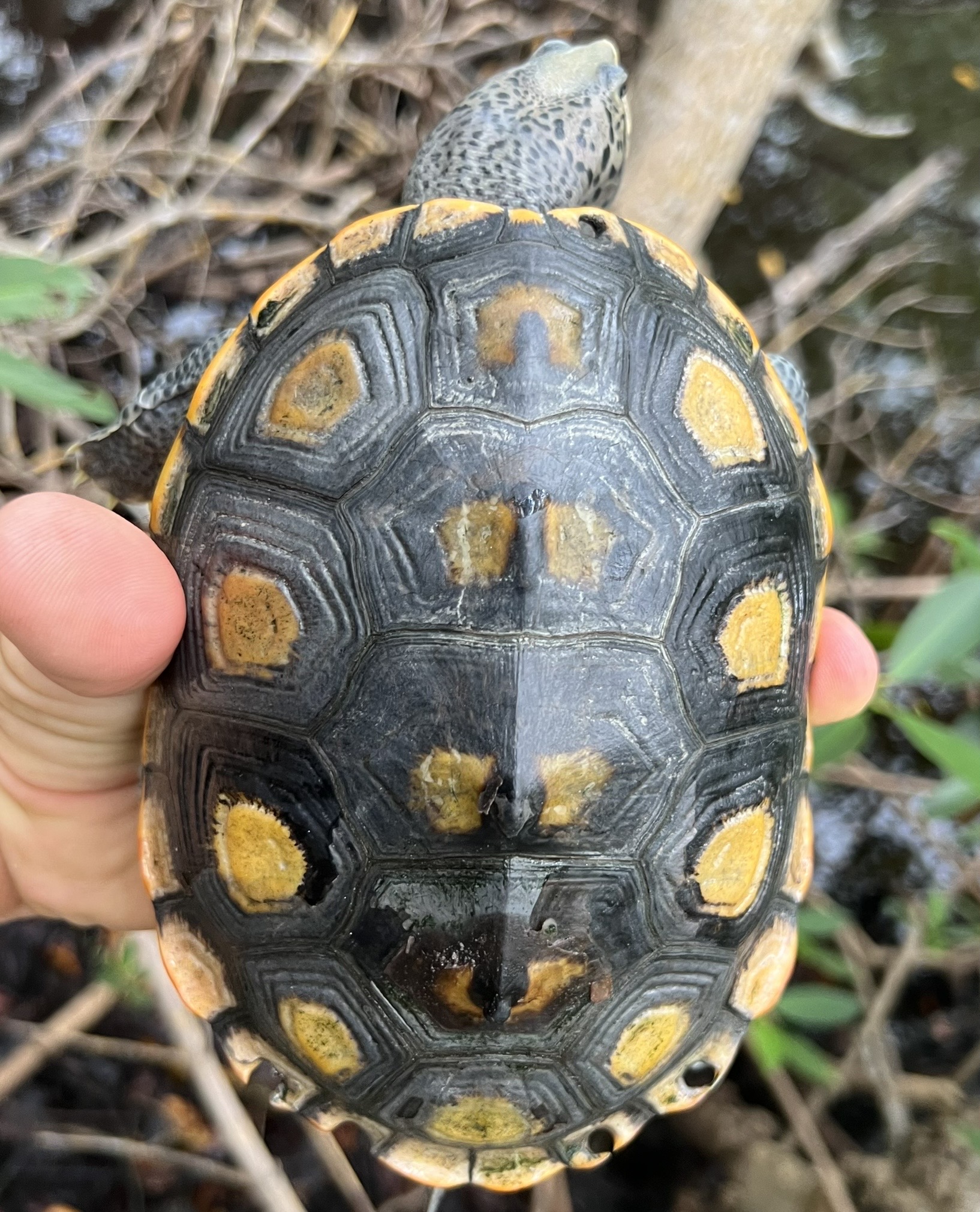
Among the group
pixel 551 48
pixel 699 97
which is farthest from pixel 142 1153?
pixel 699 97

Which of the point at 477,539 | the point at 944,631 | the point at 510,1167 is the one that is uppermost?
the point at 477,539

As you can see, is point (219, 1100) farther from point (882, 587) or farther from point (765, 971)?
point (882, 587)

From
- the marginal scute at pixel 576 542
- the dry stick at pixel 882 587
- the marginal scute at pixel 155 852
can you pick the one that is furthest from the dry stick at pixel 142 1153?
the dry stick at pixel 882 587

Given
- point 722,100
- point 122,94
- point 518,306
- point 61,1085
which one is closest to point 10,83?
point 122,94

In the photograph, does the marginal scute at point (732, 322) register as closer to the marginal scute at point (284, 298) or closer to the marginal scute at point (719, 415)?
the marginal scute at point (719, 415)

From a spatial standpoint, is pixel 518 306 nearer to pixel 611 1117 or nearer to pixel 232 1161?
pixel 611 1117
